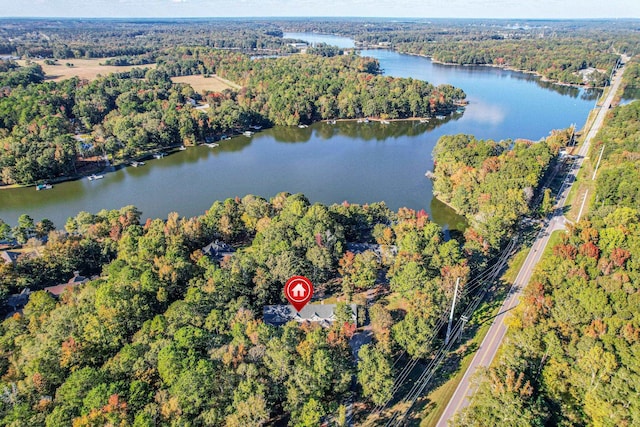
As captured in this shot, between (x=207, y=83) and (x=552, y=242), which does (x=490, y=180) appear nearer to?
(x=552, y=242)

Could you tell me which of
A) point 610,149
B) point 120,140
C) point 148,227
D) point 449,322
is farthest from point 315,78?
point 449,322

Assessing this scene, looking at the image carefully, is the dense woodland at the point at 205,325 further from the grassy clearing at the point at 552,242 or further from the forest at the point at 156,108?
the forest at the point at 156,108

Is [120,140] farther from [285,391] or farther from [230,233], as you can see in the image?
[285,391]

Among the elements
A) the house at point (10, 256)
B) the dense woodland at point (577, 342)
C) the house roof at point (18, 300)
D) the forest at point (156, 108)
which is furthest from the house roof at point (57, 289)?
the dense woodland at point (577, 342)

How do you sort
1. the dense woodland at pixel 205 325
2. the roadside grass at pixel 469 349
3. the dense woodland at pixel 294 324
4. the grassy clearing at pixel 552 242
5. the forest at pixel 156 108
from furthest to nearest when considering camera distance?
the forest at pixel 156 108
the grassy clearing at pixel 552 242
the roadside grass at pixel 469 349
the dense woodland at pixel 294 324
the dense woodland at pixel 205 325

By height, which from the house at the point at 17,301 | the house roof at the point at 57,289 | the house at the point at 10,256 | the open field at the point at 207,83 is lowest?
the house roof at the point at 57,289

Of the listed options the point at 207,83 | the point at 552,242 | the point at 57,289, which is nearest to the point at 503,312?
the point at 552,242
